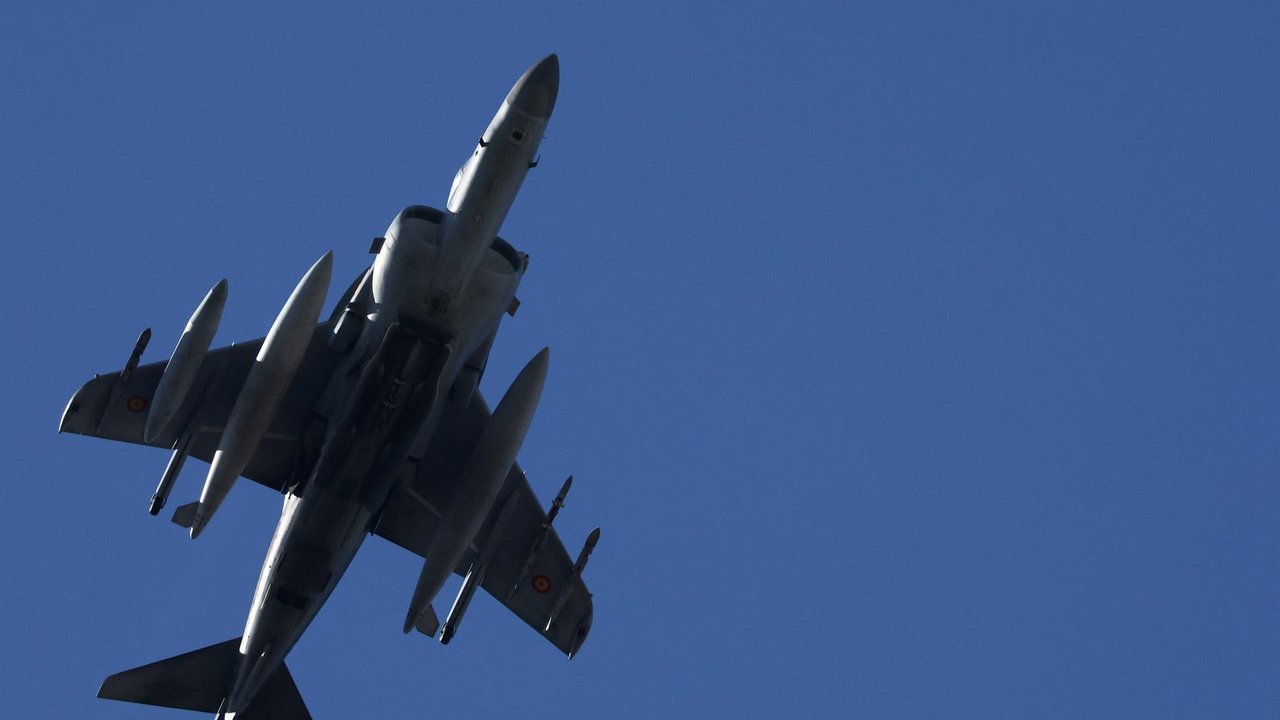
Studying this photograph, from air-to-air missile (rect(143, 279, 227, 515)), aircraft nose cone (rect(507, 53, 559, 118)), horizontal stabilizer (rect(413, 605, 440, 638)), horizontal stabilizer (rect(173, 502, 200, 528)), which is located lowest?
horizontal stabilizer (rect(173, 502, 200, 528))

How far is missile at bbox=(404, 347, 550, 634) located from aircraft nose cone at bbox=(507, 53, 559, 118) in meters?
4.21

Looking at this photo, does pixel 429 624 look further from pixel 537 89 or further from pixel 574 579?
pixel 537 89

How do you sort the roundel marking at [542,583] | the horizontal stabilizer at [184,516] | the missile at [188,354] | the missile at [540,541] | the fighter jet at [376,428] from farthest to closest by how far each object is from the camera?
1. the roundel marking at [542,583]
2. the missile at [540,541]
3. the horizontal stabilizer at [184,516]
4. the fighter jet at [376,428]
5. the missile at [188,354]

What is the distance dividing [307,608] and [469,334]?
567cm

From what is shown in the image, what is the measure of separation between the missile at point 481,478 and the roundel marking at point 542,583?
3791 millimetres

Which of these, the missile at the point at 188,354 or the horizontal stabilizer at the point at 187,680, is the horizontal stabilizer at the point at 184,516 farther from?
the horizontal stabilizer at the point at 187,680

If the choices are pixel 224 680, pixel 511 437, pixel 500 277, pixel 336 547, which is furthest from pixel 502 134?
pixel 224 680

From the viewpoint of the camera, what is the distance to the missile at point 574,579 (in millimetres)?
27953

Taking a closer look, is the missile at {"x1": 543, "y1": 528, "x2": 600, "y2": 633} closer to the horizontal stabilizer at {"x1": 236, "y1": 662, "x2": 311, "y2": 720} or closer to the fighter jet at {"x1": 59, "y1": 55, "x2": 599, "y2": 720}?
the fighter jet at {"x1": 59, "y1": 55, "x2": 599, "y2": 720}

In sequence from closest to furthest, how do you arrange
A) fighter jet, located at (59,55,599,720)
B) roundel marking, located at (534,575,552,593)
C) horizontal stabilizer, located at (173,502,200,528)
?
fighter jet, located at (59,55,599,720) → horizontal stabilizer, located at (173,502,200,528) → roundel marking, located at (534,575,552,593)

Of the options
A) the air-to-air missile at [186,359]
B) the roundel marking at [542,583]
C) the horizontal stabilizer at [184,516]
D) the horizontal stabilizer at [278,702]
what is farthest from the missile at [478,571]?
the air-to-air missile at [186,359]

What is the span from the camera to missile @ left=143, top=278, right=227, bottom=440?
23516mm

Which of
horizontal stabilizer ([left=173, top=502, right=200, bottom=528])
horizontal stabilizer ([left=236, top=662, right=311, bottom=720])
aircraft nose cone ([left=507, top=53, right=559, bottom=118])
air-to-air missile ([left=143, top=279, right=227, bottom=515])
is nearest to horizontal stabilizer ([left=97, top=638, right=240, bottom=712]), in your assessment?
horizontal stabilizer ([left=236, top=662, right=311, bottom=720])

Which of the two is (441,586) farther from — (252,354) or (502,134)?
(502,134)
